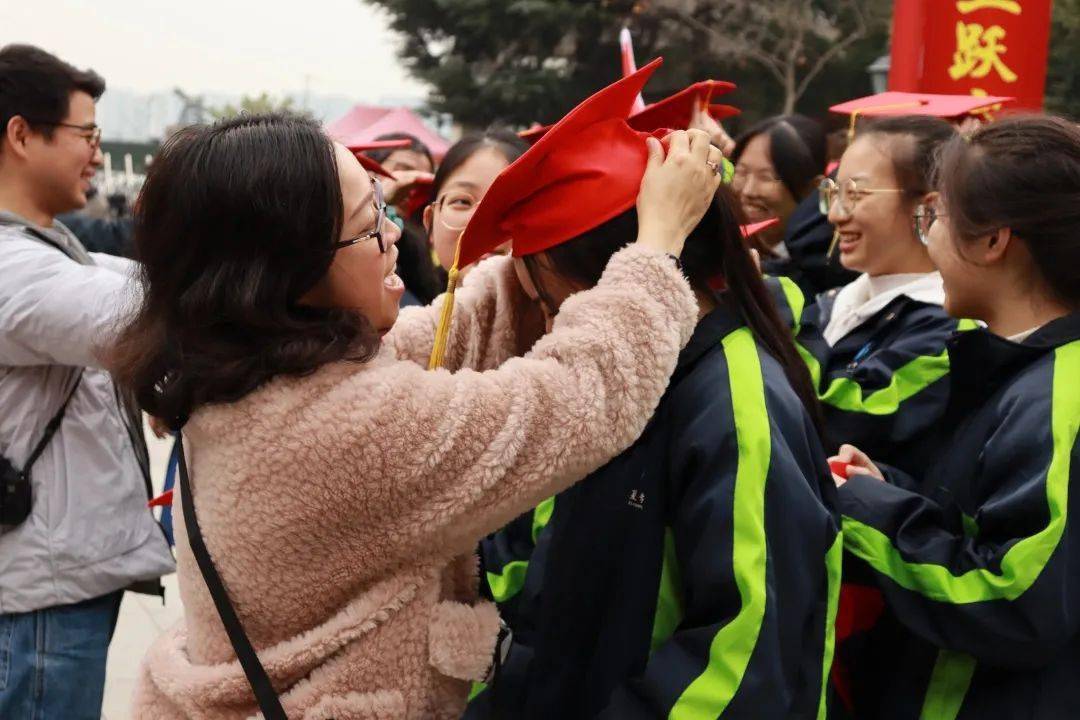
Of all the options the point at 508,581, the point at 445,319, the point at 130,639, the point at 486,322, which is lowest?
the point at 130,639

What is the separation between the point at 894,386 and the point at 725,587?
0.99 meters

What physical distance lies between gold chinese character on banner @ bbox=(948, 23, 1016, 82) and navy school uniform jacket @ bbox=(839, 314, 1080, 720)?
477 cm

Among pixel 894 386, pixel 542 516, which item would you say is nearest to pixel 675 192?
pixel 542 516

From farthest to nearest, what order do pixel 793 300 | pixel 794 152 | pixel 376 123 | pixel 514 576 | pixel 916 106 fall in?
pixel 376 123
pixel 794 152
pixel 916 106
pixel 793 300
pixel 514 576

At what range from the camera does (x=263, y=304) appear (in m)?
1.35

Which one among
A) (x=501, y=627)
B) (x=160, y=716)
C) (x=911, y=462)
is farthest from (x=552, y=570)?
(x=911, y=462)

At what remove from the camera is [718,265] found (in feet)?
5.35

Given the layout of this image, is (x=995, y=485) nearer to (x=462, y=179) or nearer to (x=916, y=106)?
(x=916, y=106)

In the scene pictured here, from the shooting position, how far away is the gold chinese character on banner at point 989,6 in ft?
19.6

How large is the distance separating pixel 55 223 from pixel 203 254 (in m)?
1.38

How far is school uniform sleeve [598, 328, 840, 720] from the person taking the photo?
1.35 m

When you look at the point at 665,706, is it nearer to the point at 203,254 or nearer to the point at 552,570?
the point at 552,570

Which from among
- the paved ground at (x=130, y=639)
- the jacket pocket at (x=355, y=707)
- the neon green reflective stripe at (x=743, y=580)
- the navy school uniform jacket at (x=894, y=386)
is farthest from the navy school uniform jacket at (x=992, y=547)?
the paved ground at (x=130, y=639)

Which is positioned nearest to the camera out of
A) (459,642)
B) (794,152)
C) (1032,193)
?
(459,642)
